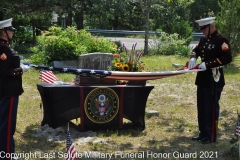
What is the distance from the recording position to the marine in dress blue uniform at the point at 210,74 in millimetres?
6488

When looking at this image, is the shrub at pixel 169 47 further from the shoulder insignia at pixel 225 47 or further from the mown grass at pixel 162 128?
the shoulder insignia at pixel 225 47

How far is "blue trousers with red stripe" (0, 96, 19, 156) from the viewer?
18.3 ft

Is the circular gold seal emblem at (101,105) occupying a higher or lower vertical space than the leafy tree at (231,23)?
lower

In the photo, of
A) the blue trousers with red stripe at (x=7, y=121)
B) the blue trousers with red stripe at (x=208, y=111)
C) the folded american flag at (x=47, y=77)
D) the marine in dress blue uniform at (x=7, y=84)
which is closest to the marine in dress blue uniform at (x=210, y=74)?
the blue trousers with red stripe at (x=208, y=111)

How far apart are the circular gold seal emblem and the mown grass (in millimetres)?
264

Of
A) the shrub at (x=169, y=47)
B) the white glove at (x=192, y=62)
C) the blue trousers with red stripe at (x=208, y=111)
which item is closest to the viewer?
the blue trousers with red stripe at (x=208, y=111)

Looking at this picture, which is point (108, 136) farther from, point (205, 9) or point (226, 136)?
point (205, 9)

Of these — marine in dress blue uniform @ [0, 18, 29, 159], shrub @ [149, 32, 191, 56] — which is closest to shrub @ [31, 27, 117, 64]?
shrub @ [149, 32, 191, 56]

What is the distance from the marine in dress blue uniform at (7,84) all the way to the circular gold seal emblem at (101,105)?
1.73 metres

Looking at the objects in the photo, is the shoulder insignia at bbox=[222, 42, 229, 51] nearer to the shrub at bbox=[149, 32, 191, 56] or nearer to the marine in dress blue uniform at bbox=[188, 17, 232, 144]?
the marine in dress blue uniform at bbox=[188, 17, 232, 144]

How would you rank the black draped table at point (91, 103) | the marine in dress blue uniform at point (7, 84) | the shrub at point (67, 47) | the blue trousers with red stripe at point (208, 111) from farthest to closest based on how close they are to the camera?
the shrub at point (67, 47)
the black draped table at point (91, 103)
the blue trousers with red stripe at point (208, 111)
the marine in dress blue uniform at point (7, 84)

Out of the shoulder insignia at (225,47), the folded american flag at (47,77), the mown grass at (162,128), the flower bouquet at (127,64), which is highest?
the shoulder insignia at (225,47)

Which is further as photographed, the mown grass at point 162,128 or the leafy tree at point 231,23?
the leafy tree at point 231,23

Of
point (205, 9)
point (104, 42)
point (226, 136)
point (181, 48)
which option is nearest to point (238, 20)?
point (181, 48)
